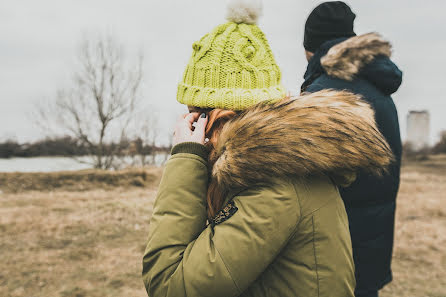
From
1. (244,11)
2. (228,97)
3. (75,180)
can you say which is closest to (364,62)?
(244,11)

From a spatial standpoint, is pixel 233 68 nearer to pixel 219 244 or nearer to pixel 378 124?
pixel 219 244

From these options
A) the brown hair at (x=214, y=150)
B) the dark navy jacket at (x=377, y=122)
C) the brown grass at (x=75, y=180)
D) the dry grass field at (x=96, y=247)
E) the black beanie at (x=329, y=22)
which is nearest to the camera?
the brown hair at (x=214, y=150)

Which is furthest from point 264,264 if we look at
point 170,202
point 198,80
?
point 198,80

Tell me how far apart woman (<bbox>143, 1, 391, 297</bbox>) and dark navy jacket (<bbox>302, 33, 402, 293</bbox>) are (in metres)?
0.60

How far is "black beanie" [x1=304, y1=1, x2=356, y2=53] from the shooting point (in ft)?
6.09

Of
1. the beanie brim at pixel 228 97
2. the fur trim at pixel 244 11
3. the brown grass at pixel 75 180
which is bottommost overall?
the brown grass at pixel 75 180

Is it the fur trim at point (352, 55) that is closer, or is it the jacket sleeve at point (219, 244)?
the jacket sleeve at point (219, 244)

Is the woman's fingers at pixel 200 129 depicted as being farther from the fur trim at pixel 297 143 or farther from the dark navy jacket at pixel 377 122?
the dark navy jacket at pixel 377 122

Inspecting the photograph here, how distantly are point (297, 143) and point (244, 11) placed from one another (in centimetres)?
77

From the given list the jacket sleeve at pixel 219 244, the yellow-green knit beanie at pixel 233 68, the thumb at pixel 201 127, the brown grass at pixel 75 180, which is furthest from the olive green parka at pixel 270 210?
the brown grass at pixel 75 180

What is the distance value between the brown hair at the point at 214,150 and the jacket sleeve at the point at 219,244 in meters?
0.09

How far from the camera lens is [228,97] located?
1.23 metres

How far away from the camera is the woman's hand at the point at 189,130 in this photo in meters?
1.12

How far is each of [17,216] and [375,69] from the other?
7059 mm
